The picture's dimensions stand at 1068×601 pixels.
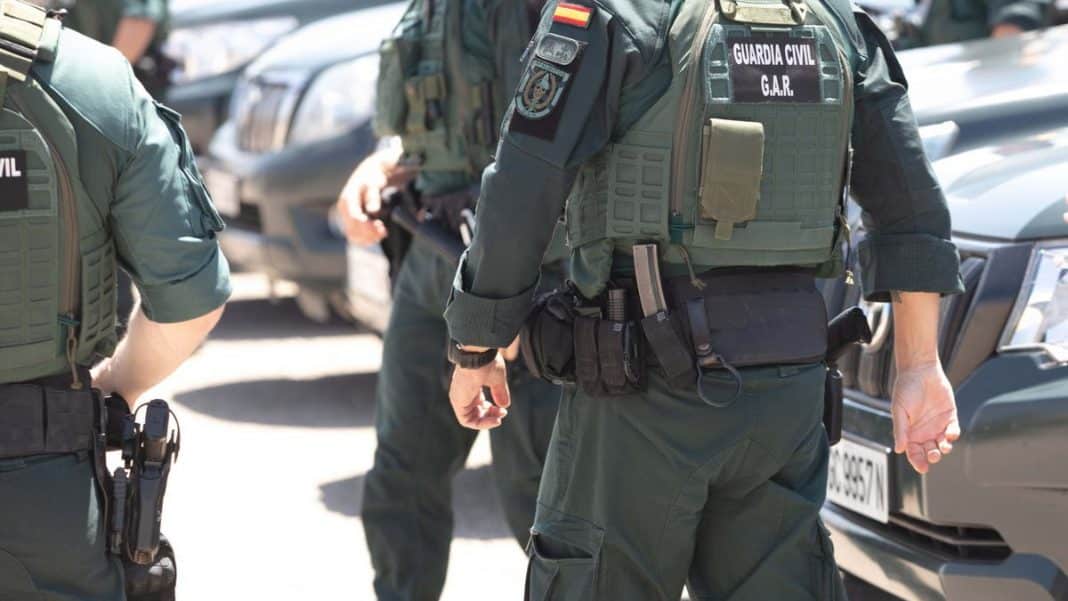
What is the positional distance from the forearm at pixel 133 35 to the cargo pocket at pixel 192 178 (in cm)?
470

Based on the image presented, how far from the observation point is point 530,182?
107 inches

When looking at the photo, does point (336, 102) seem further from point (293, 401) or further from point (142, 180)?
point (142, 180)

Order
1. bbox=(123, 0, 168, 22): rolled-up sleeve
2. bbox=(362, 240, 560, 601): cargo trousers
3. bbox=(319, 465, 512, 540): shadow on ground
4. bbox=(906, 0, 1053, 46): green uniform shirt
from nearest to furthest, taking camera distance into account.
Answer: bbox=(362, 240, 560, 601): cargo trousers, bbox=(319, 465, 512, 540): shadow on ground, bbox=(123, 0, 168, 22): rolled-up sleeve, bbox=(906, 0, 1053, 46): green uniform shirt

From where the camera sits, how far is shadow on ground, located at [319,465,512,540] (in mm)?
5402

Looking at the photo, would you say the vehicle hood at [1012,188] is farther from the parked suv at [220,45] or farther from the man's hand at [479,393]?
the parked suv at [220,45]

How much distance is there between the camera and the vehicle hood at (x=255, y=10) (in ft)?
31.1

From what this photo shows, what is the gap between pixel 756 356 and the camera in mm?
2801

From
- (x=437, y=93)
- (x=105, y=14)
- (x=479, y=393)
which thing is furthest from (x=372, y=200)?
(x=105, y=14)

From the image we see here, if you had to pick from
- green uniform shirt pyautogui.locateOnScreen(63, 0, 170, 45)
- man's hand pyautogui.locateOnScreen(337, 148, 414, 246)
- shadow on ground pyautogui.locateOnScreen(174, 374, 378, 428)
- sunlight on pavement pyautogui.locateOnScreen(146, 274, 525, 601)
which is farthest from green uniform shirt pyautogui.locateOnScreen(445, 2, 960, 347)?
green uniform shirt pyautogui.locateOnScreen(63, 0, 170, 45)

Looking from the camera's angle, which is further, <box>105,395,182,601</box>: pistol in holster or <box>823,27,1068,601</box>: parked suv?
<box>823,27,1068,601</box>: parked suv

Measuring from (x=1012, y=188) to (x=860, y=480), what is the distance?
689 mm

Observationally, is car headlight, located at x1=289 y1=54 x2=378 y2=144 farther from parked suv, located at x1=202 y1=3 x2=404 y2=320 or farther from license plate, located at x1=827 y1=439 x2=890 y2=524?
license plate, located at x1=827 y1=439 x2=890 y2=524

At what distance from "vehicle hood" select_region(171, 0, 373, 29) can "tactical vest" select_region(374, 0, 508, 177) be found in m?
5.31

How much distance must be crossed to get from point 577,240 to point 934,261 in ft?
1.97
